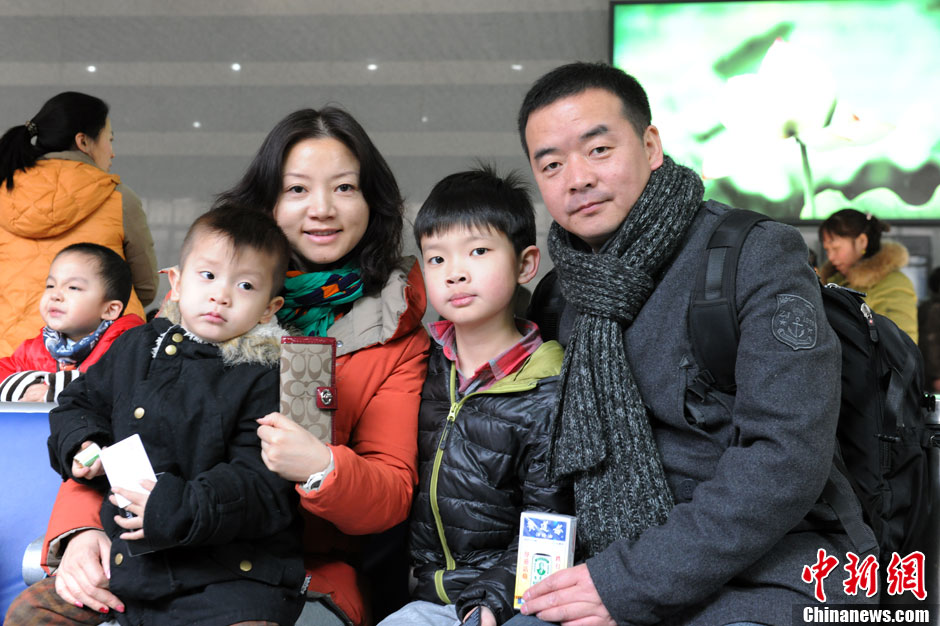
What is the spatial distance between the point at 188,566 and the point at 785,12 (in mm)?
6597

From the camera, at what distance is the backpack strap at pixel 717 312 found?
177 centimetres

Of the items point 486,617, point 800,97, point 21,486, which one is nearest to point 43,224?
point 21,486

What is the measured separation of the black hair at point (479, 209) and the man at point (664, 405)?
0.35ft

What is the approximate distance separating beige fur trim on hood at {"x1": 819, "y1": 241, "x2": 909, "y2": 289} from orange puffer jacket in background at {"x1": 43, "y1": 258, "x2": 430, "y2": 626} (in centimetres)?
432

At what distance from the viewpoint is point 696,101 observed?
6.85 metres

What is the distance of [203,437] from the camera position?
1823 millimetres

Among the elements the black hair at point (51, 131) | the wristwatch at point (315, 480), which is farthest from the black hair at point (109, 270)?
the wristwatch at point (315, 480)

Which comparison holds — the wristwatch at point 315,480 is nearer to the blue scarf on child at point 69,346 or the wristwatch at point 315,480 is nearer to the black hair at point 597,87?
the black hair at point 597,87

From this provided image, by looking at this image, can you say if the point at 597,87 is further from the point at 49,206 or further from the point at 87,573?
the point at 49,206

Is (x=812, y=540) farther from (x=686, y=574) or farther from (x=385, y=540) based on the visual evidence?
(x=385, y=540)

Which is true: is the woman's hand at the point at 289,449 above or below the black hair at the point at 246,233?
below

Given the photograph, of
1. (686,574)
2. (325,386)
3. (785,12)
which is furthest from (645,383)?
(785,12)

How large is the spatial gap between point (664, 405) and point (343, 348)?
0.84 metres

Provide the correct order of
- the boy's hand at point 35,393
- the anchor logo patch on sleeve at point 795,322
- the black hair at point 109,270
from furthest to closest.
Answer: the black hair at point 109,270
the boy's hand at point 35,393
the anchor logo patch on sleeve at point 795,322
